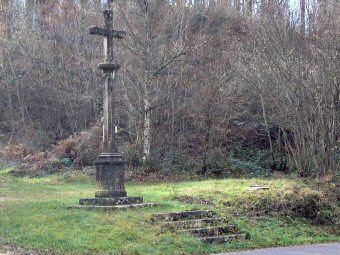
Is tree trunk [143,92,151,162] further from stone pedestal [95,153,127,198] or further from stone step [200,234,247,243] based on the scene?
stone step [200,234,247,243]

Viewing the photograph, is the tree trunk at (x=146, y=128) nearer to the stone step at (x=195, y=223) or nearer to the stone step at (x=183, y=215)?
the stone step at (x=183, y=215)

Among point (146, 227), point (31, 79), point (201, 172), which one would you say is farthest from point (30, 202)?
point (31, 79)

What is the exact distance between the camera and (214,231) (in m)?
13.6

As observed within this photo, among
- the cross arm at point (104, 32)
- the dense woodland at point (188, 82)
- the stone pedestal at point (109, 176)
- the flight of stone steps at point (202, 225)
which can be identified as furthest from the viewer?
the dense woodland at point (188, 82)

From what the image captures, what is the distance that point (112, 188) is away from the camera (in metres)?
15.4

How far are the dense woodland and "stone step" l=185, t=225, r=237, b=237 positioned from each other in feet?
25.7

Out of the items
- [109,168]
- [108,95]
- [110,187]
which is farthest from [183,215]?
[108,95]

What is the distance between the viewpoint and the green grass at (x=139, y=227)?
11.7 metres

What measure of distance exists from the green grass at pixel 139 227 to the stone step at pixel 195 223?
40cm

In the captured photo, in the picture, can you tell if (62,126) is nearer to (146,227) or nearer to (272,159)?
(272,159)

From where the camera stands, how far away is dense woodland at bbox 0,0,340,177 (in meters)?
22.2

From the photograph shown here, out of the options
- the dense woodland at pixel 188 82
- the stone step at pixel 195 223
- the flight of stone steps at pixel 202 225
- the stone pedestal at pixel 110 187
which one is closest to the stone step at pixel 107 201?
the stone pedestal at pixel 110 187

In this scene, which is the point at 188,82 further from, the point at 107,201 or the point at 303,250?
the point at 303,250

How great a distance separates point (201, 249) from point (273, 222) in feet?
11.9
